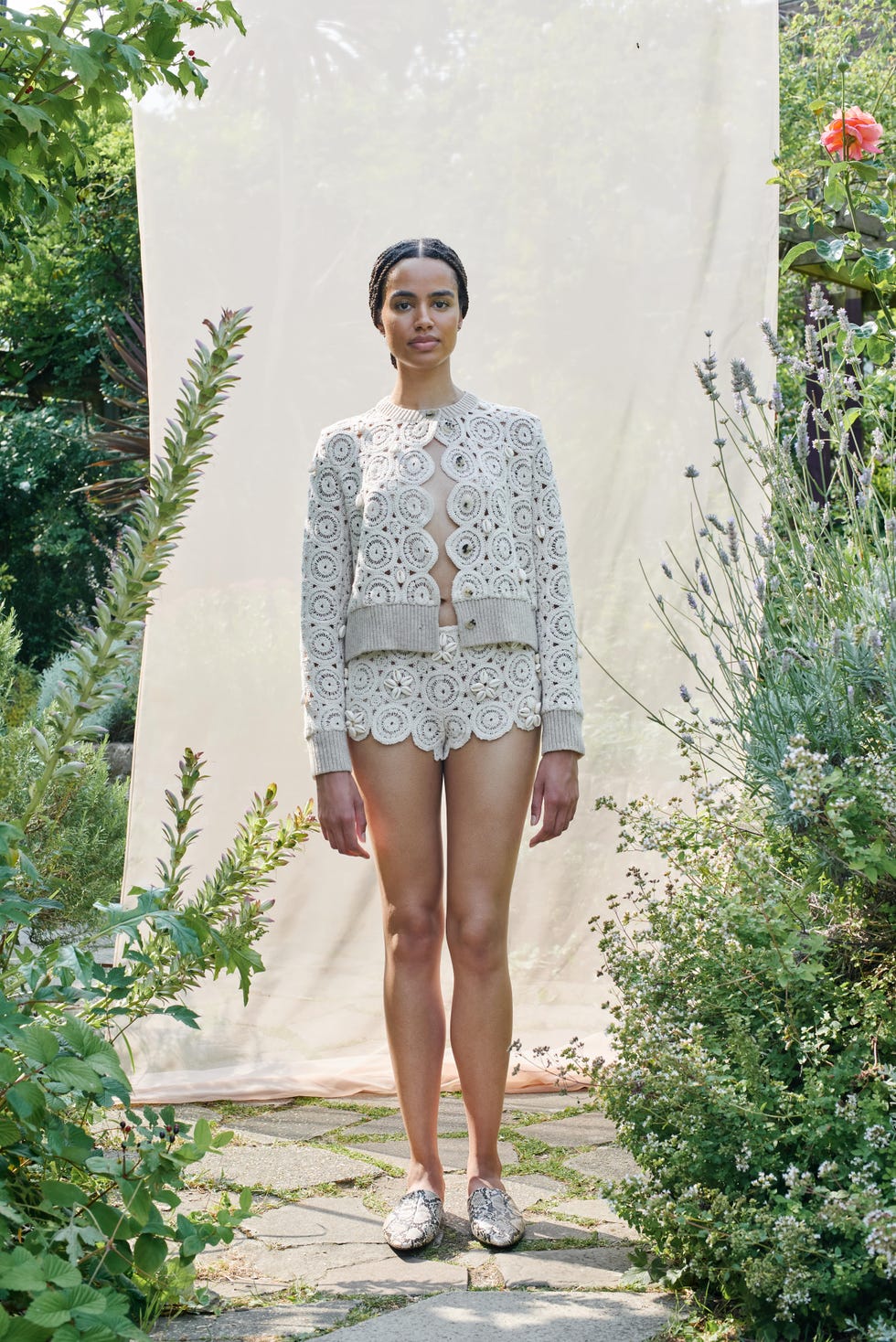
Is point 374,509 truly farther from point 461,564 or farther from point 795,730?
point 795,730

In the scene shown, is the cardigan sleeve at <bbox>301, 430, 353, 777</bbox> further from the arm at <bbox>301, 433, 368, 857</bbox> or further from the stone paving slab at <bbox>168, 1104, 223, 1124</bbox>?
the stone paving slab at <bbox>168, 1104, 223, 1124</bbox>

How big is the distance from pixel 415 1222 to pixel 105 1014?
694 millimetres

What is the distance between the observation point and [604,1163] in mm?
2471

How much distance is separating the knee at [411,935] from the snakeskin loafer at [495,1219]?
0.39m

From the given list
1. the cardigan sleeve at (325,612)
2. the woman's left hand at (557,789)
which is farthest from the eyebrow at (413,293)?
the woman's left hand at (557,789)

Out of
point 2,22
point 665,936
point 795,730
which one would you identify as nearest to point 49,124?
point 2,22

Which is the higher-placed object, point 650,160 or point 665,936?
point 650,160

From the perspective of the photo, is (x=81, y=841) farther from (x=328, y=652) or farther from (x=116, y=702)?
(x=116, y=702)

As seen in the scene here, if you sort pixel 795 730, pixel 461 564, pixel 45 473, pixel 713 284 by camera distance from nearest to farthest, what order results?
pixel 795 730 < pixel 461 564 < pixel 713 284 < pixel 45 473

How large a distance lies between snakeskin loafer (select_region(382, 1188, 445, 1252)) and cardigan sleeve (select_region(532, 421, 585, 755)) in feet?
2.50

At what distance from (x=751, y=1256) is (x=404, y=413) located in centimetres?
144

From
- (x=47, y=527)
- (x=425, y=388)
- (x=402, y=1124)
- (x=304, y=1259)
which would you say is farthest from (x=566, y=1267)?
(x=47, y=527)

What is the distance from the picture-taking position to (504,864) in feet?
7.11

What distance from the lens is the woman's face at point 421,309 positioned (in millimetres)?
2184
